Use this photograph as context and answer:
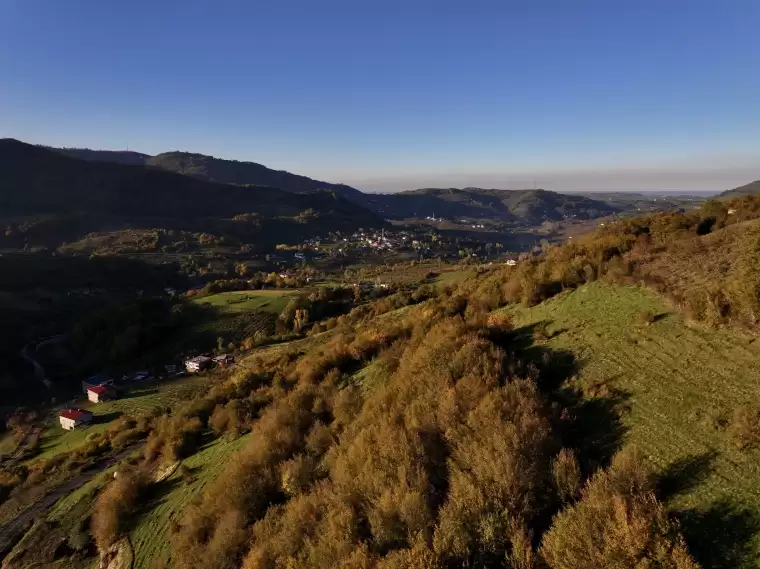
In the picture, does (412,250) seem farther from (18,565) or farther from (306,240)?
(18,565)

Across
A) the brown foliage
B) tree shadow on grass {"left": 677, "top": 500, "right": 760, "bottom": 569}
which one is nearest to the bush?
tree shadow on grass {"left": 677, "top": 500, "right": 760, "bottom": 569}

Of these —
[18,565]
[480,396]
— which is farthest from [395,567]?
[18,565]

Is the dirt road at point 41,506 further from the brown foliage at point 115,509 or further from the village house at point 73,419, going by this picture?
the village house at point 73,419

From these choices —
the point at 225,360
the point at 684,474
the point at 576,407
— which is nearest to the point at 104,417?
the point at 225,360

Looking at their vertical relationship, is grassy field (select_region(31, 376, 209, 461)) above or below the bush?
below

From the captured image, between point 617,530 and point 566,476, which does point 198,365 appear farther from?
point 617,530

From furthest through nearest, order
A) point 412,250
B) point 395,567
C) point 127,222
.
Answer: point 127,222 → point 412,250 → point 395,567

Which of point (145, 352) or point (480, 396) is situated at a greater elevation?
point (480, 396)

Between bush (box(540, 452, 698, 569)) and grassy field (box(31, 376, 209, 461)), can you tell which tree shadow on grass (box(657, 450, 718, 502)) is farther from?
grassy field (box(31, 376, 209, 461))
